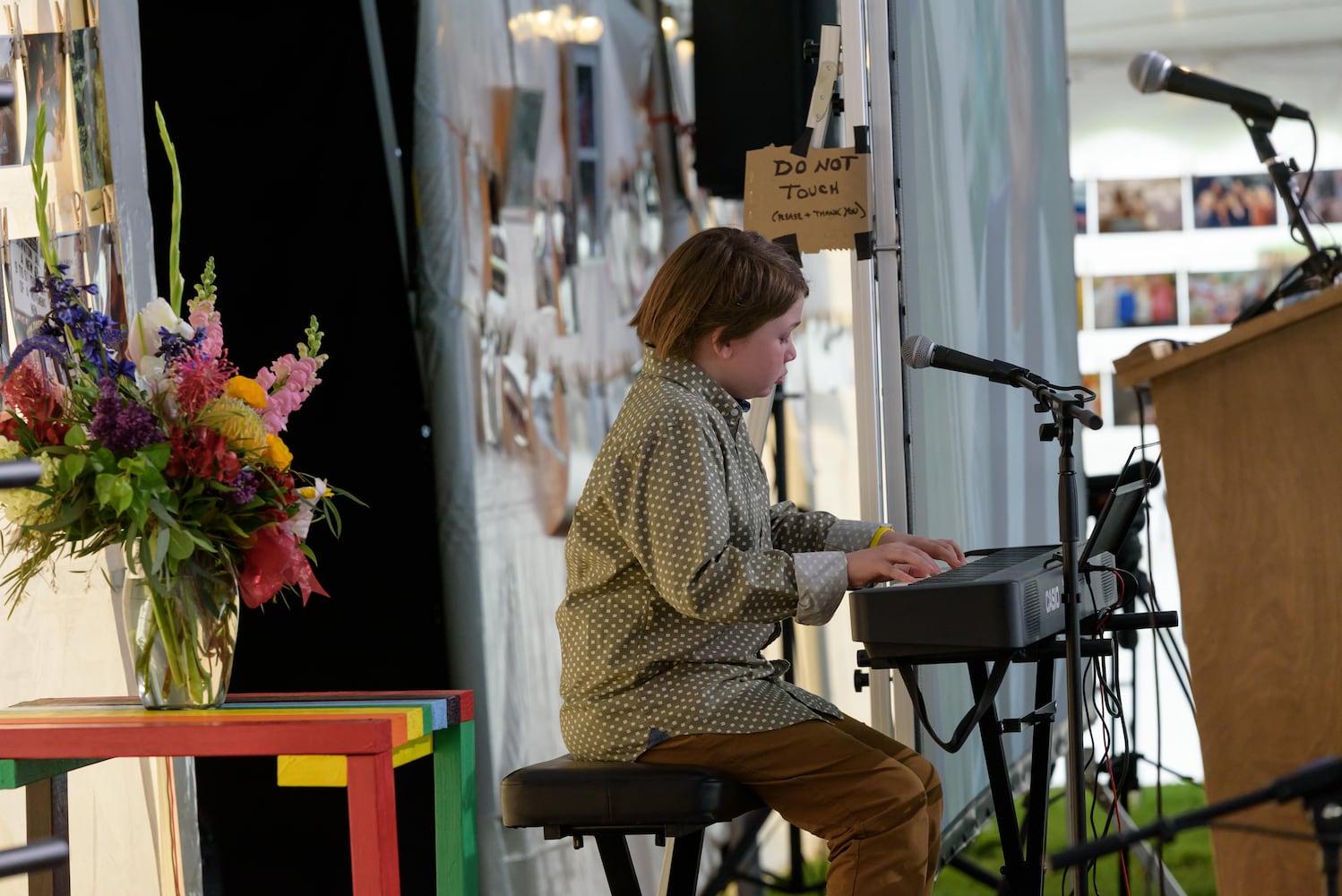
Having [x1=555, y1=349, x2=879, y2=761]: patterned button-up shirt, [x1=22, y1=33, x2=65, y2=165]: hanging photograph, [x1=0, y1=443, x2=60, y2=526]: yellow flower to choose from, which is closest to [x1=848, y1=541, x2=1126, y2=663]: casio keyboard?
[x1=555, y1=349, x2=879, y2=761]: patterned button-up shirt

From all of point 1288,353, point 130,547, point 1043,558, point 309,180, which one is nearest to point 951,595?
point 1043,558

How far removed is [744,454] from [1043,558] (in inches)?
14.7

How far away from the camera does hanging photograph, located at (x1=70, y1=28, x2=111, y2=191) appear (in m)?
1.90

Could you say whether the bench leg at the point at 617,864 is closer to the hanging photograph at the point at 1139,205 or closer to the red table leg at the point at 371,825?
the red table leg at the point at 371,825

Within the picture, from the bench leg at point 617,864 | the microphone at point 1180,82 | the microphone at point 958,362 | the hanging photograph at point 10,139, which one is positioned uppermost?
the hanging photograph at point 10,139

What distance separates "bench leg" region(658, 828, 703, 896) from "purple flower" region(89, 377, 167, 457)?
2.41 feet

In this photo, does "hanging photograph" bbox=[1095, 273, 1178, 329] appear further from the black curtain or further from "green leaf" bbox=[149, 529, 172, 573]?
"green leaf" bbox=[149, 529, 172, 573]

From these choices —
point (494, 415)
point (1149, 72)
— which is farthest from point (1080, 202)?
point (1149, 72)

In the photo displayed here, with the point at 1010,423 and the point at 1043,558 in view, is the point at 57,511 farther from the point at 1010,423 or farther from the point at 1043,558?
the point at 1010,423

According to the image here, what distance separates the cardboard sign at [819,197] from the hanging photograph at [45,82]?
100cm

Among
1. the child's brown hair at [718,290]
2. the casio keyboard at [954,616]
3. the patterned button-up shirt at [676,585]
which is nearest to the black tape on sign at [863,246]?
the child's brown hair at [718,290]

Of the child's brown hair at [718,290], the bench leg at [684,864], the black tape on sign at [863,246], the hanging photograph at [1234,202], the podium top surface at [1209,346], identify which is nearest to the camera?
the podium top surface at [1209,346]

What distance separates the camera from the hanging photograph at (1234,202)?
5012 millimetres

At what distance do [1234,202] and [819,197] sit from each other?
350 centimetres
